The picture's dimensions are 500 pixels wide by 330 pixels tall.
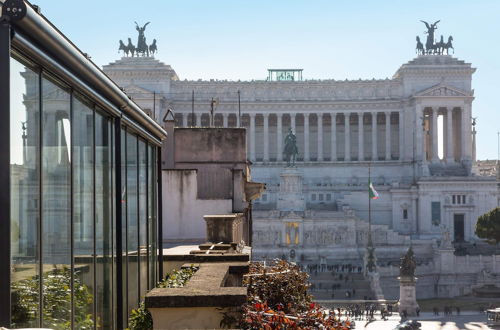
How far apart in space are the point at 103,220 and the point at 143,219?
9.76ft

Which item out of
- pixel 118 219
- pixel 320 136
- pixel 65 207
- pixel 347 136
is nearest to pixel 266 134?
pixel 320 136

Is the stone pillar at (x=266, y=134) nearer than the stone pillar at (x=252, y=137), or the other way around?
the stone pillar at (x=266, y=134)

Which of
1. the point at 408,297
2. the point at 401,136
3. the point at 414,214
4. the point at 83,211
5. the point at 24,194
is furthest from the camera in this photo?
the point at 401,136

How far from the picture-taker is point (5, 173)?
536 cm

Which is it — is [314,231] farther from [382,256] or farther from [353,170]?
[353,170]

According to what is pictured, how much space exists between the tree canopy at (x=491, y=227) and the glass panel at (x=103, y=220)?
77.0m

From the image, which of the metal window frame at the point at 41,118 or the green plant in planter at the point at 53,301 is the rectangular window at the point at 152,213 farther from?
the green plant in planter at the point at 53,301

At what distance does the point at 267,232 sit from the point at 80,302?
7549cm

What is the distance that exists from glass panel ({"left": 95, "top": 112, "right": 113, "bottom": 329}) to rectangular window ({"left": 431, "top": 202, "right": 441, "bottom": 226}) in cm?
8976

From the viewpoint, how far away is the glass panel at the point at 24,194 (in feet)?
18.7

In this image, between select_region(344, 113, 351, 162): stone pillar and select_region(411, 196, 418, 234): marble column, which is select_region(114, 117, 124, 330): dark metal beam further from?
select_region(344, 113, 351, 162): stone pillar

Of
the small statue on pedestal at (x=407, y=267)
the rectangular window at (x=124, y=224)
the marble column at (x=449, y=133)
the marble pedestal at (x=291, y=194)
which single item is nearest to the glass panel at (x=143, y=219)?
the rectangular window at (x=124, y=224)

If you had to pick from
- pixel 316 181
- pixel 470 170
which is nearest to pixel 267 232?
pixel 316 181

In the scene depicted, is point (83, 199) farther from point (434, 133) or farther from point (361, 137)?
point (361, 137)
